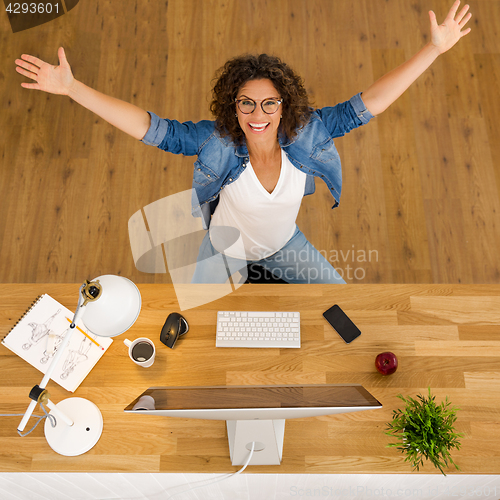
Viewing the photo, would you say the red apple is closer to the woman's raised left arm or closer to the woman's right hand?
the woman's raised left arm

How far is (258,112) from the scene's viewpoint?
1473 mm

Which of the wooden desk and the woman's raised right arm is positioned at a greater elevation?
the woman's raised right arm

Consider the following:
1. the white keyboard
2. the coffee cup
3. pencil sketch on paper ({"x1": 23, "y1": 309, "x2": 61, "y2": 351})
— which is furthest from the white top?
pencil sketch on paper ({"x1": 23, "y1": 309, "x2": 61, "y2": 351})

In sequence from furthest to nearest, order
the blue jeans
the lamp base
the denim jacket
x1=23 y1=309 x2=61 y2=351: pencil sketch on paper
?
the blue jeans
the denim jacket
x1=23 y1=309 x2=61 y2=351: pencil sketch on paper
the lamp base

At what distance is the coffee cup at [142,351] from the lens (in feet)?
4.55

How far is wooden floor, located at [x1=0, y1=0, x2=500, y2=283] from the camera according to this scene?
2.51 m

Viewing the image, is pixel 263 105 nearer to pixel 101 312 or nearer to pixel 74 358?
pixel 101 312

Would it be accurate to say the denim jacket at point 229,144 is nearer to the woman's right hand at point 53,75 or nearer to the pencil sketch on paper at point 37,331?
the woman's right hand at point 53,75

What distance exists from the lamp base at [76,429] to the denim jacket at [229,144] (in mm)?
862

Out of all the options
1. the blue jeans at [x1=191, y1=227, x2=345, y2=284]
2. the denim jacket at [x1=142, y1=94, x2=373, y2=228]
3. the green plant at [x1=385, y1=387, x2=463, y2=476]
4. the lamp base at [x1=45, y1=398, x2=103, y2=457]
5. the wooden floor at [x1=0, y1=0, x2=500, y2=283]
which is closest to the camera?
the green plant at [x1=385, y1=387, x2=463, y2=476]

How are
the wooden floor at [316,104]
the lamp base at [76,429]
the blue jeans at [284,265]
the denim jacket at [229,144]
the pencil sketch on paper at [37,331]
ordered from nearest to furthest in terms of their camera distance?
the lamp base at [76,429] → the pencil sketch on paper at [37,331] → the denim jacket at [229,144] → the blue jeans at [284,265] → the wooden floor at [316,104]

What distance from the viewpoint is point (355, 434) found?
1337mm

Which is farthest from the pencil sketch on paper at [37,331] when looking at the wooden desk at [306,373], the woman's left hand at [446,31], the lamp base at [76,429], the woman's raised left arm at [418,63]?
the woman's left hand at [446,31]

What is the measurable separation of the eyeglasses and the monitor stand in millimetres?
1013
